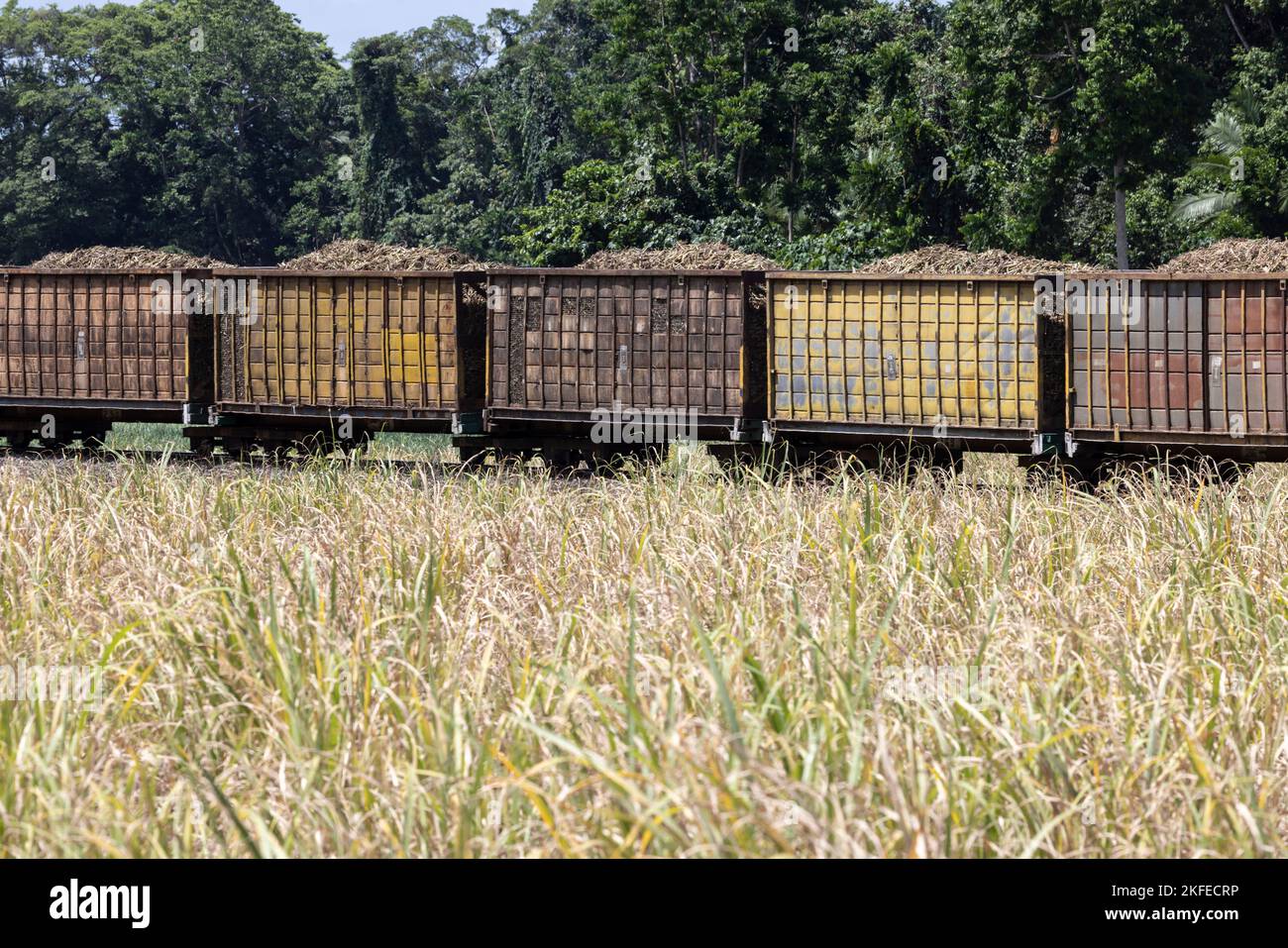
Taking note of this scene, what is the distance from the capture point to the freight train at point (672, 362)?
612 inches

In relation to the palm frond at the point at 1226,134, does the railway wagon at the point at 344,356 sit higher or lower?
lower

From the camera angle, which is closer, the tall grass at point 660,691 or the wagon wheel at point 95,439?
the tall grass at point 660,691

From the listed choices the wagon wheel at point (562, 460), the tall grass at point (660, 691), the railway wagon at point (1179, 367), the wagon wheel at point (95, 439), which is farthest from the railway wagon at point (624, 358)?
the tall grass at point (660, 691)

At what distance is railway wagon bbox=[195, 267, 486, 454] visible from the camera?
18.5 meters

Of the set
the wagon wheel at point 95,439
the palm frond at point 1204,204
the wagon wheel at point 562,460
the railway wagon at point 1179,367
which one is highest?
the palm frond at point 1204,204

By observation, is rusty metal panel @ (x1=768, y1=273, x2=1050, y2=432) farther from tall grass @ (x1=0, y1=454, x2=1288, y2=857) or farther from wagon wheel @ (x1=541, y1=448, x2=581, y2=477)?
tall grass @ (x1=0, y1=454, x2=1288, y2=857)

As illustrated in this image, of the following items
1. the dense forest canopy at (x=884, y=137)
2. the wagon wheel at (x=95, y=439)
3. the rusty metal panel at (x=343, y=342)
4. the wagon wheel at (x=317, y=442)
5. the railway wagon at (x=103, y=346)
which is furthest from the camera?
the dense forest canopy at (x=884, y=137)

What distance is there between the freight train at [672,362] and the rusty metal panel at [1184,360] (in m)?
0.02

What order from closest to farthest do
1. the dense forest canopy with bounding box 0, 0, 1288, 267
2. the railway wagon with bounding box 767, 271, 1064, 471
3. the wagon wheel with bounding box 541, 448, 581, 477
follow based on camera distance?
the railway wagon with bounding box 767, 271, 1064, 471
the wagon wheel with bounding box 541, 448, 581, 477
the dense forest canopy with bounding box 0, 0, 1288, 267

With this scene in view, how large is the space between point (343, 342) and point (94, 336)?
4029mm

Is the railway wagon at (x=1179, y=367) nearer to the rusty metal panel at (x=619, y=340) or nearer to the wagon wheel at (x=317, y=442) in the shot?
the rusty metal panel at (x=619, y=340)

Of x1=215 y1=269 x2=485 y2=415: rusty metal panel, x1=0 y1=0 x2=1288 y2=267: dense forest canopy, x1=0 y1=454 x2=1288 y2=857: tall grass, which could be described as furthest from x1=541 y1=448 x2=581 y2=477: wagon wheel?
x1=0 y1=0 x2=1288 y2=267: dense forest canopy

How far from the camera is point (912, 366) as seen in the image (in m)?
16.5

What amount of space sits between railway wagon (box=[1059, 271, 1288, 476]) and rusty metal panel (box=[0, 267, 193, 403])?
451 inches
